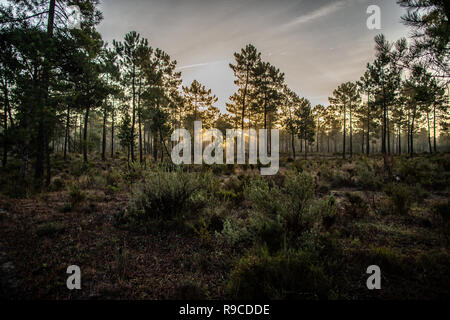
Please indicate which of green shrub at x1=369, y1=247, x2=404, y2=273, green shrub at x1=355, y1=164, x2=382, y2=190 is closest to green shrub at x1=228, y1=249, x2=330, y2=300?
green shrub at x1=369, y1=247, x2=404, y2=273

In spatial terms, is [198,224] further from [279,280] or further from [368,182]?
[368,182]

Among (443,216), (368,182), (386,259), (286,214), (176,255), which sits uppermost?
(368,182)

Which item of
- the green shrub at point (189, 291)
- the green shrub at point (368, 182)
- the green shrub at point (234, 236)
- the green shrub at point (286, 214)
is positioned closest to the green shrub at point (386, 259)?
the green shrub at point (286, 214)

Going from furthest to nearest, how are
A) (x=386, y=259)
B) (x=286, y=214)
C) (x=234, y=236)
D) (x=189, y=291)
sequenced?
(x=286, y=214), (x=234, y=236), (x=386, y=259), (x=189, y=291)

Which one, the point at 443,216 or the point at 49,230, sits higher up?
the point at 443,216

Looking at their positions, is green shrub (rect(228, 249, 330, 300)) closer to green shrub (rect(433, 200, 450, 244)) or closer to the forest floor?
the forest floor

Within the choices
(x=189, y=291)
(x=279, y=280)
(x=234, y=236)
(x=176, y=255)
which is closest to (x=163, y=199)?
(x=176, y=255)

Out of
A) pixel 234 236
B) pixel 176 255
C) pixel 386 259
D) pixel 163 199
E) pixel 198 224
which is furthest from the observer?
pixel 163 199

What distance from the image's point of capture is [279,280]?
6.11 ft

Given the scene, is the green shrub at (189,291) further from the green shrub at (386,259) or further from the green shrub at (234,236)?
the green shrub at (386,259)
